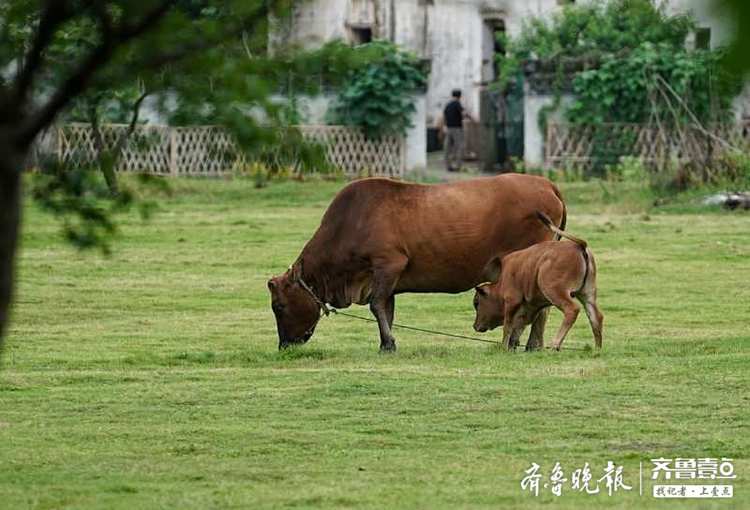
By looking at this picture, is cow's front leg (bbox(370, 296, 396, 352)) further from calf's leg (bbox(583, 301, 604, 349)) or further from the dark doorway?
the dark doorway

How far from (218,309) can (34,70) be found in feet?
37.5

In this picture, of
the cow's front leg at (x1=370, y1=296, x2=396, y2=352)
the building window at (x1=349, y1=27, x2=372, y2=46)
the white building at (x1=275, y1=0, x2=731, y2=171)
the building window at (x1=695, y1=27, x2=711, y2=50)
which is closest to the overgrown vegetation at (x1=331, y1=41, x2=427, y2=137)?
the white building at (x1=275, y1=0, x2=731, y2=171)

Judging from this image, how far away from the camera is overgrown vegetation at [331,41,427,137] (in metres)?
36.5

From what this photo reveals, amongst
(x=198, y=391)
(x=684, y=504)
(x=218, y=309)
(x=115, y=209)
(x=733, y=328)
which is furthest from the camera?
(x=218, y=309)

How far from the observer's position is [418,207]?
1417 cm

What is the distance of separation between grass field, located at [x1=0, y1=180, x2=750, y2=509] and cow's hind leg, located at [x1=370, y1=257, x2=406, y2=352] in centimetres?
18

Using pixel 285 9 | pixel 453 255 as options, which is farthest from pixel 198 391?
pixel 285 9

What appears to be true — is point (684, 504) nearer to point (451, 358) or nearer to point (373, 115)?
point (451, 358)

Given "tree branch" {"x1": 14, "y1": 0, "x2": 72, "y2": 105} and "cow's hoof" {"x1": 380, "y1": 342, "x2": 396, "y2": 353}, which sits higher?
"tree branch" {"x1": 14, "y1": 0, "x2": 72, "y2": 105}

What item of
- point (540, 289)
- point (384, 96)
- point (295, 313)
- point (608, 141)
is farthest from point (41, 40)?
point (384, 96)

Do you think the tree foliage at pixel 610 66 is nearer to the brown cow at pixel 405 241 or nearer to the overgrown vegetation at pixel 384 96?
the overgrown vegetation at pixel 384 96

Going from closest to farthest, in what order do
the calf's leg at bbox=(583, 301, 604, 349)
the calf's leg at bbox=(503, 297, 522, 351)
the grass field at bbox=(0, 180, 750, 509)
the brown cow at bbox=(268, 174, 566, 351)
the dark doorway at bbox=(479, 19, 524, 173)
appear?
the grass field at bbox=(0, 180, 750, 509), the calf's leg at bbox=(583, 301, 604, 349), the calf's leg at bbox=(503, 297, 522, 351), the brown cow at bbox=(268, 174, 566, 351), the dark doorway at bbox=(479, 19, 524, 173)

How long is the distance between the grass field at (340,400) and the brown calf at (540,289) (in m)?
0.29

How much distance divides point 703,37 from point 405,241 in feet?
30.8
